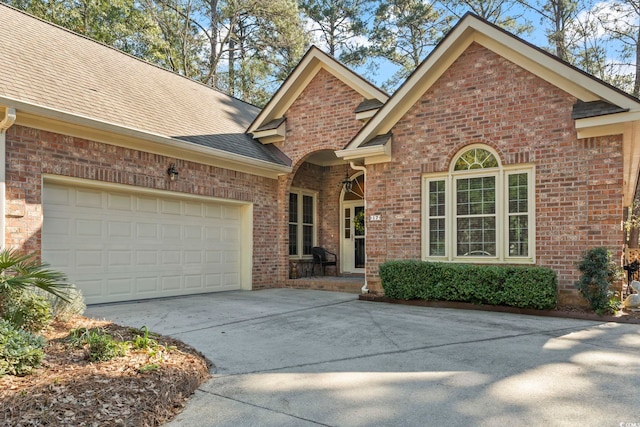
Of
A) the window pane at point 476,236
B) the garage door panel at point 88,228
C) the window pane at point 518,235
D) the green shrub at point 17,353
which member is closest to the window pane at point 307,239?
the window pane at point 476,236

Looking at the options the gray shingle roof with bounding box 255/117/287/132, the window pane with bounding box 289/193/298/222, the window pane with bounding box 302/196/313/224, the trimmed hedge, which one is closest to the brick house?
the trimmed hedge

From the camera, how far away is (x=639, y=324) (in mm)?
6648

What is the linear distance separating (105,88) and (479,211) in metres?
8.26

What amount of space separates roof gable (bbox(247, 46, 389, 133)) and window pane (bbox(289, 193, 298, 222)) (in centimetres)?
232

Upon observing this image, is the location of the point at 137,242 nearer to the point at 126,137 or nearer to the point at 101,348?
the point at 126,137

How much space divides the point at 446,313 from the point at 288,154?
256 inches

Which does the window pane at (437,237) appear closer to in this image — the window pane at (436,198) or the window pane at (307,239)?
the window pane at (436,198)

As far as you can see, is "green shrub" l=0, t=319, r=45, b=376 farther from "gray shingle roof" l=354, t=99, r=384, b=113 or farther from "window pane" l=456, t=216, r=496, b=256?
"gray shingle roof" l=354, t=99, r=384, b=113

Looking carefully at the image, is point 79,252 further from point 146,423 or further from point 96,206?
point 146,423

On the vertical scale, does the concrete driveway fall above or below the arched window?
below

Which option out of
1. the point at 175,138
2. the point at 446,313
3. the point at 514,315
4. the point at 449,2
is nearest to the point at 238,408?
the point at 446,313

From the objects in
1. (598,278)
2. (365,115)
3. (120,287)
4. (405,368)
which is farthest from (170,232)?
(598,278)

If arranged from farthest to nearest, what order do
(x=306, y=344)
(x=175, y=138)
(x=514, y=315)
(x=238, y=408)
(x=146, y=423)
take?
(x=175, y=138) → (x=514, y=315) → (x=306, y=344) → (x=238, y=408) → (x=146, y=423)

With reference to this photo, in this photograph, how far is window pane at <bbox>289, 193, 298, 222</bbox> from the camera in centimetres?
1335
